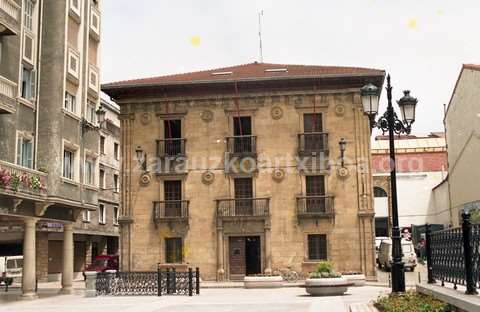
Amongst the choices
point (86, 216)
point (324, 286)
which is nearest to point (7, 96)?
point (324, 286)

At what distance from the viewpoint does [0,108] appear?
67.9 feet

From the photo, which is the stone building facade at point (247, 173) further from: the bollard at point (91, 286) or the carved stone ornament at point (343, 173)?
the bollard at point (91, 286)

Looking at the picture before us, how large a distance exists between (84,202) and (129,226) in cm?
614

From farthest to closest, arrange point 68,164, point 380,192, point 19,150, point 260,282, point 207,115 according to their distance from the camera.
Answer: point 380,192 < point 207,115 < point 260,282 < point 68,164 < point 19,150

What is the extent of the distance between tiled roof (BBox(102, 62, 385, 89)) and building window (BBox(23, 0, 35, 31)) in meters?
9.40

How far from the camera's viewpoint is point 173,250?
32906 millimetres

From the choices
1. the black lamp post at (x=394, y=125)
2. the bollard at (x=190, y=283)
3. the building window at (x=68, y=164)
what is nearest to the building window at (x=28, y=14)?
the building window at (x=68, y=164)

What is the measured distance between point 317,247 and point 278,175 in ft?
14.0

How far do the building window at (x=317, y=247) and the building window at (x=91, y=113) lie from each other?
1241cm

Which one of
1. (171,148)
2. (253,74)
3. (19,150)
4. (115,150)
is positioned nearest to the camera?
(19,150)

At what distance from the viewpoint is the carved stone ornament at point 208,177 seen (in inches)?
1297

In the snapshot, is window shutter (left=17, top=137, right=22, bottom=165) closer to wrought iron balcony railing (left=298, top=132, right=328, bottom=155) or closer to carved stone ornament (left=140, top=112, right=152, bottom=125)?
carved stone ornament (left=140, top=112, right=152, bottom=125)

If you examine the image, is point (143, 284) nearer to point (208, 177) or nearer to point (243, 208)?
point (243, 208)

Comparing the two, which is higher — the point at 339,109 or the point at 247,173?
the point at 339,109
